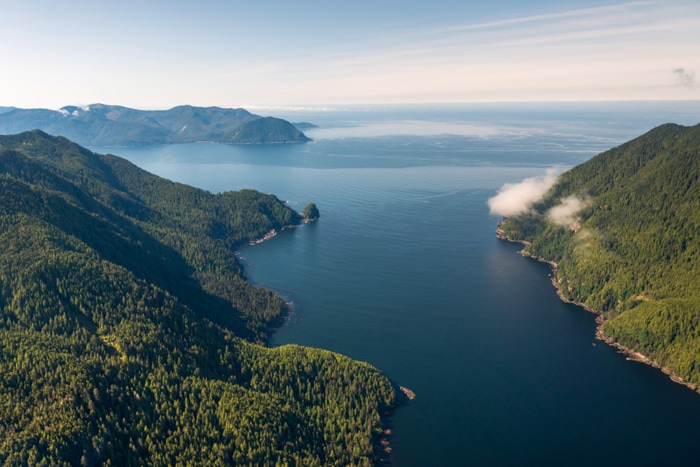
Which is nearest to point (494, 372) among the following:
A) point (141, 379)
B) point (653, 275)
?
point (653, 275)

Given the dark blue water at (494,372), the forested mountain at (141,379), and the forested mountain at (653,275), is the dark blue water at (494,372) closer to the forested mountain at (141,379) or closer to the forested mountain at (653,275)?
the forested mountain at (653,275)

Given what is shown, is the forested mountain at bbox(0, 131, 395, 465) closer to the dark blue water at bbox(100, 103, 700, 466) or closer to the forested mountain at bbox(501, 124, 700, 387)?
the dark blue water at bbox(100, 103, 700, 466)

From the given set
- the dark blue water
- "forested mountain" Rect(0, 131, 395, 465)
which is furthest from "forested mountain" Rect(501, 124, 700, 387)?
"forested mountain" Rect(0, 131, 395, 465)

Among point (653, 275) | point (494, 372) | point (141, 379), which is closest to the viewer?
point (141, 379)

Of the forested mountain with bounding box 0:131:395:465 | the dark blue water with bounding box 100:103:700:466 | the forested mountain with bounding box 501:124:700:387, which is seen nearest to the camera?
the forested mountain with bounding box 0:131:395:465

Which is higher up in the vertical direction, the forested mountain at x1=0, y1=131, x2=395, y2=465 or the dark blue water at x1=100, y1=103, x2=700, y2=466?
the forested mountain at x1=0, y1=131, x2=395, y2=465

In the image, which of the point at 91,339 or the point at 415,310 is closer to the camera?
the point at 91,339

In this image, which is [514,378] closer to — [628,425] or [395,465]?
[628,425]

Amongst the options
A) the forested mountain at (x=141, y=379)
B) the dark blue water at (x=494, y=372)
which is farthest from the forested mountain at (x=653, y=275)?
the forested mountain at (x=141, y=379)

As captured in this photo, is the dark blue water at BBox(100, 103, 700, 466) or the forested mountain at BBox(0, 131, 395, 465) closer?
the forested mountain at BBox(0, 131, 395, 465)

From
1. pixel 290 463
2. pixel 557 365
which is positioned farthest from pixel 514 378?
pixel 290 463

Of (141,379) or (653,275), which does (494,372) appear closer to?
(653,275)
